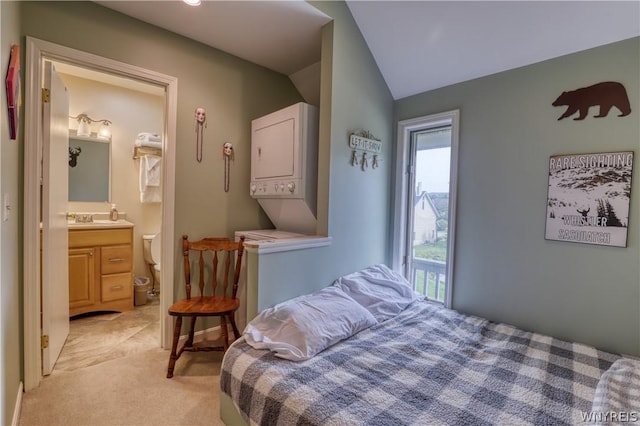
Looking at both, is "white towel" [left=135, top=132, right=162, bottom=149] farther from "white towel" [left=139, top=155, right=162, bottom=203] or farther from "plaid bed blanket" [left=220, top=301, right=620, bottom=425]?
"plaid bed blanket" [left=220, top=301, right=620, bottom=425]

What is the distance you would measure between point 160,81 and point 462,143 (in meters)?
2.34

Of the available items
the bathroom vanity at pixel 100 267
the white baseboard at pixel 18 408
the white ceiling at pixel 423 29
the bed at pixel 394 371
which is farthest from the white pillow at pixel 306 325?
the bathroom vanity at pixel 100 267

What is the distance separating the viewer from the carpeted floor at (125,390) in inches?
64.0

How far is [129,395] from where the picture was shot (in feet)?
5.94

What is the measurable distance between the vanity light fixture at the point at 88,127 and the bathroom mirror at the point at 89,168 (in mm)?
45

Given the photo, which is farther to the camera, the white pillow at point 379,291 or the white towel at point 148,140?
the white towel at point 148,140

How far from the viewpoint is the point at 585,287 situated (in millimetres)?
1796

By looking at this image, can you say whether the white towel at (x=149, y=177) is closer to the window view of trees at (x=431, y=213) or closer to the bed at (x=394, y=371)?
the bed at (x=394, y=371)

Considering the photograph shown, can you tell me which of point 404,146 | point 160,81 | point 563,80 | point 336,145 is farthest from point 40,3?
point 563,80

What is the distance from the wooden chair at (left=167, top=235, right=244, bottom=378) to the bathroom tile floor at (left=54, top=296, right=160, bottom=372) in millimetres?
533

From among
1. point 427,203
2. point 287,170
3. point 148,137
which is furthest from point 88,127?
point 427,203

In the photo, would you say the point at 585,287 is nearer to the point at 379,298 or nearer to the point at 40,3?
the point at 379,298

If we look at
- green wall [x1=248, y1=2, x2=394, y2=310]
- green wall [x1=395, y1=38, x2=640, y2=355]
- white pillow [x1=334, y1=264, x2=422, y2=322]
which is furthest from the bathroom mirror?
green wall [x1=395, y1=38, x2=640, y2=355]

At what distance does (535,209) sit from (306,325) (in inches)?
64.7
